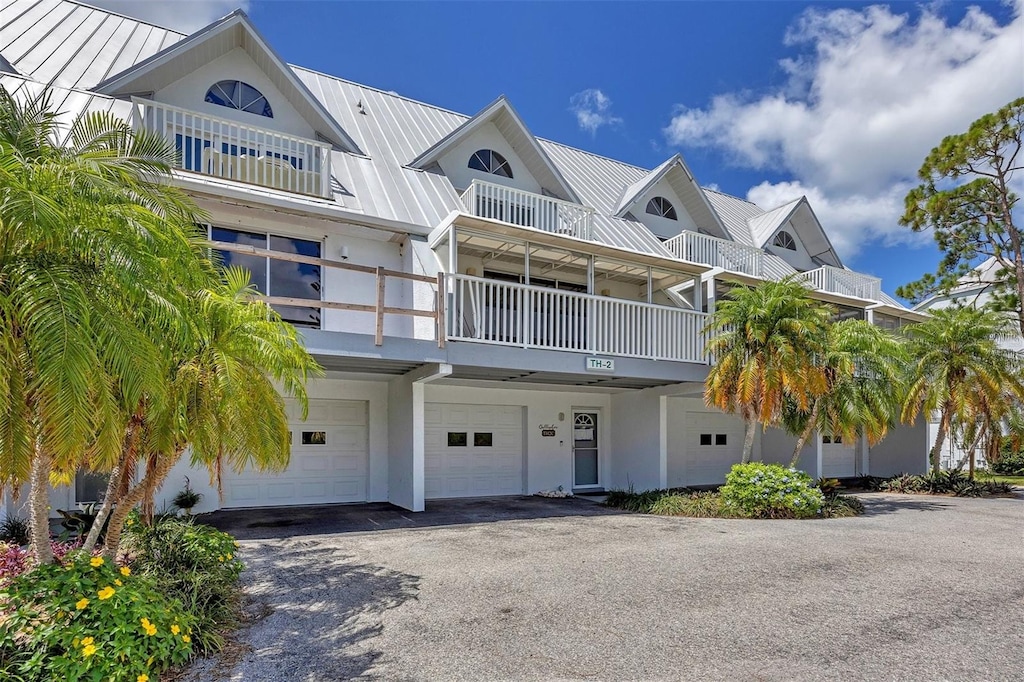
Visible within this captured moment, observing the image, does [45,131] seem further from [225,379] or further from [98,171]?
[225,379]

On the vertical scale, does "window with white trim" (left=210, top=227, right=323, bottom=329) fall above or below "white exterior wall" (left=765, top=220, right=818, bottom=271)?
below

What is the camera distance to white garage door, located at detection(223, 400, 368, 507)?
39.5 ft

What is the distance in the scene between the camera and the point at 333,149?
13570 millimetres

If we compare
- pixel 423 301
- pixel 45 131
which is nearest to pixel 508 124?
pixel 423 301

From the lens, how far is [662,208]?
17.9 metres

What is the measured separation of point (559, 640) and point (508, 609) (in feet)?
2.83

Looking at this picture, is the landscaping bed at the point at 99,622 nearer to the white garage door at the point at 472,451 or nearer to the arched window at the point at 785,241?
the white garage door at the point at 472,451

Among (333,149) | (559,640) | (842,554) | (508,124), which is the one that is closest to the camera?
(559,640)

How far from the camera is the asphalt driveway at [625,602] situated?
14.8 ft

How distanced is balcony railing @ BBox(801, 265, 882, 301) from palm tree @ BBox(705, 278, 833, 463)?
6347mm

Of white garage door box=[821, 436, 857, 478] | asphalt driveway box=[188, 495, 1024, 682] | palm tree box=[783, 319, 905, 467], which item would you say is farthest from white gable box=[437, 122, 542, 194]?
white garage door box=[821, 436, 857, 478]

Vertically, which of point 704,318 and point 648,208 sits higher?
point 648,208

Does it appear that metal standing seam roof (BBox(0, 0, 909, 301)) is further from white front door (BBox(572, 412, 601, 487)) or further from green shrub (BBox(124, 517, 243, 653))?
green shrub (BBox(124, 517, 243, 653))

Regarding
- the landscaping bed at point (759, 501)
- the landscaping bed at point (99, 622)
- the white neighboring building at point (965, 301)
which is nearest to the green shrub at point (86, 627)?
the landscaping bed at point (99, 622)
